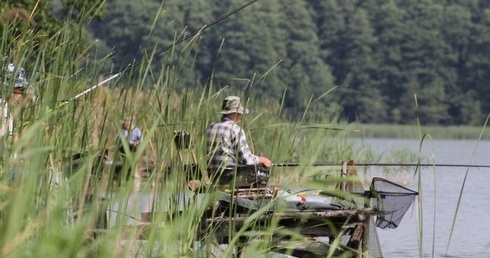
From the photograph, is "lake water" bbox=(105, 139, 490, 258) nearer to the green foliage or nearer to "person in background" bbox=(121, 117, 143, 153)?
"person in background" bbox=(121, 117, 143, 153)

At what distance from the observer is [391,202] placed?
314 inches

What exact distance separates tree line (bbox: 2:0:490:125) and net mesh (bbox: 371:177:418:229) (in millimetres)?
43757

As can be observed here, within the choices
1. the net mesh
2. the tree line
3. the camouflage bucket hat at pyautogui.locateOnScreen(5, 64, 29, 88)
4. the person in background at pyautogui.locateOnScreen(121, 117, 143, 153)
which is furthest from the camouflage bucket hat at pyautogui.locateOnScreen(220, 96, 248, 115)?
the tree line

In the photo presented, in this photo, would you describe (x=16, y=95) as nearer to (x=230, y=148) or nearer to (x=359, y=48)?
(x=230, y=148)

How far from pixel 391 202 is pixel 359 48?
190 ft

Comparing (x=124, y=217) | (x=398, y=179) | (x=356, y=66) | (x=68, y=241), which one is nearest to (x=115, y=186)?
(x=124, y=217)

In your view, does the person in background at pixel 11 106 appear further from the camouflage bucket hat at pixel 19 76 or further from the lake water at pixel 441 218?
the lake water at pixel 441 218

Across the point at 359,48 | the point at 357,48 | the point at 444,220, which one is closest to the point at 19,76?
the point at 444,220

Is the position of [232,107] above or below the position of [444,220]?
above

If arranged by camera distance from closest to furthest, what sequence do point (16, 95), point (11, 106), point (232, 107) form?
point (11, 106) < point (16, 95) < point (232, 107)

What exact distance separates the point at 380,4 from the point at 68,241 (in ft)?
225

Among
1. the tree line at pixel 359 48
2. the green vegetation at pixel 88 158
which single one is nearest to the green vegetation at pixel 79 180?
the green vegetation at pixel 88 158

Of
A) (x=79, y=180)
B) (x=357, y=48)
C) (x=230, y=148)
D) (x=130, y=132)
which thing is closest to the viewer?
(x=79, y=180)

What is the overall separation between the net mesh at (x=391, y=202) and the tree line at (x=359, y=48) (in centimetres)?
4376
